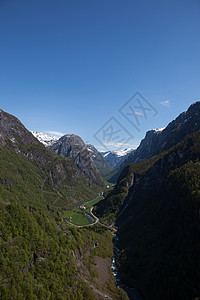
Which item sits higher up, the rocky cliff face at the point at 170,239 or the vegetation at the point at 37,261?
the vegetation at the point at 37,261

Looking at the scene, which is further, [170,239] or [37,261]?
[170,239]

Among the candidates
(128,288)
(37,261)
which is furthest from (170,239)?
(37,261)

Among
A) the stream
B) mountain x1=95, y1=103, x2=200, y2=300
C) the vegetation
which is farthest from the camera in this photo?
the stream

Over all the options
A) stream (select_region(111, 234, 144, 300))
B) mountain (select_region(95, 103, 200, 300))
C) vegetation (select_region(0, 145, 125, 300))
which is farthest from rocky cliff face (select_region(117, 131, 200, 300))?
vegetation (select_region(0, 145, 125, 300))

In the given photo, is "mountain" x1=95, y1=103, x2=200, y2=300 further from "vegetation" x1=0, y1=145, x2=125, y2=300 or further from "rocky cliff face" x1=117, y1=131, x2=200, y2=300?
"vegetation" x1=0, y1=145, x2=125, y2=300

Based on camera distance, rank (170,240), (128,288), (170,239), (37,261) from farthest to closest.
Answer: (170,239)
(170,240)
(128,288)
(37,261)

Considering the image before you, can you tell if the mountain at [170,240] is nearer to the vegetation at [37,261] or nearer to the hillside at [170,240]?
the hillside at [170,240]

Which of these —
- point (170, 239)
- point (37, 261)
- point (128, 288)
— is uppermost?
point (37, 261)

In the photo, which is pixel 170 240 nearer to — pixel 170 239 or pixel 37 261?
pixel 170 239

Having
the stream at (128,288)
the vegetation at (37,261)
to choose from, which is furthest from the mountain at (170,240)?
the vegetation at (37,261)

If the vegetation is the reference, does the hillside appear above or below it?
below

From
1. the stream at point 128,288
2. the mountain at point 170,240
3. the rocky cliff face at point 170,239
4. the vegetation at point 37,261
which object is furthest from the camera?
the stream at point 128,288

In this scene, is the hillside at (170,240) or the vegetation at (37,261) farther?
the hillside at (170,240)

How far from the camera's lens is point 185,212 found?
95500mm
